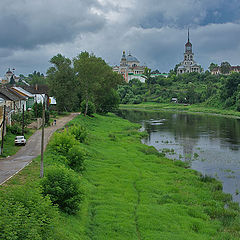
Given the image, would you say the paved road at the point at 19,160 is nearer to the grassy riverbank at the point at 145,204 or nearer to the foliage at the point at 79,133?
the grassy riverbank at the point at 145,204

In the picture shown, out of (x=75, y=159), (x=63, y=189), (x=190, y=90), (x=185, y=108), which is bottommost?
(x=63, y=189)

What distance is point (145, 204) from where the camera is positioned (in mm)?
20375

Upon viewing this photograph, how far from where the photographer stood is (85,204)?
1894 centimetres

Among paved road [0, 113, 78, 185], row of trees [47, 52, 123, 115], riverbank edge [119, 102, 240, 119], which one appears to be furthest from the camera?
riverbank edge [119, 102, 240, 119]

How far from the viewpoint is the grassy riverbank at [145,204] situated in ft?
53.3

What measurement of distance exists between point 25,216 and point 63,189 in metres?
5.81

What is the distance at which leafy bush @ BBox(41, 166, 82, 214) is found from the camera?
16641 mm

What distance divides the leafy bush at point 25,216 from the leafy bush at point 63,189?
10.0ft

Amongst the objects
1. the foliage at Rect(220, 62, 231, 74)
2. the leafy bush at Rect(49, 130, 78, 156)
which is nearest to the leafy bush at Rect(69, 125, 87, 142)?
the leafy bush at Rect(49, 130, 78, 156)

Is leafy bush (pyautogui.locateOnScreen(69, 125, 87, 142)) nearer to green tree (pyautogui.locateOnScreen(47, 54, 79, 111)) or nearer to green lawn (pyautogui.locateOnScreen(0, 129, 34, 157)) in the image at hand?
green lawn (pyautogui.locateOnScreen(0, 129, 34, 157))

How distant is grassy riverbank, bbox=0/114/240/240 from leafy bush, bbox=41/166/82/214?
2.09ft

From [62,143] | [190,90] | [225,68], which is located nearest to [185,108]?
[190,90]

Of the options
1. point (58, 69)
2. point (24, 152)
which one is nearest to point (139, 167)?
point (24, 152)

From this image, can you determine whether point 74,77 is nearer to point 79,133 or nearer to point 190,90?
point 79,133
